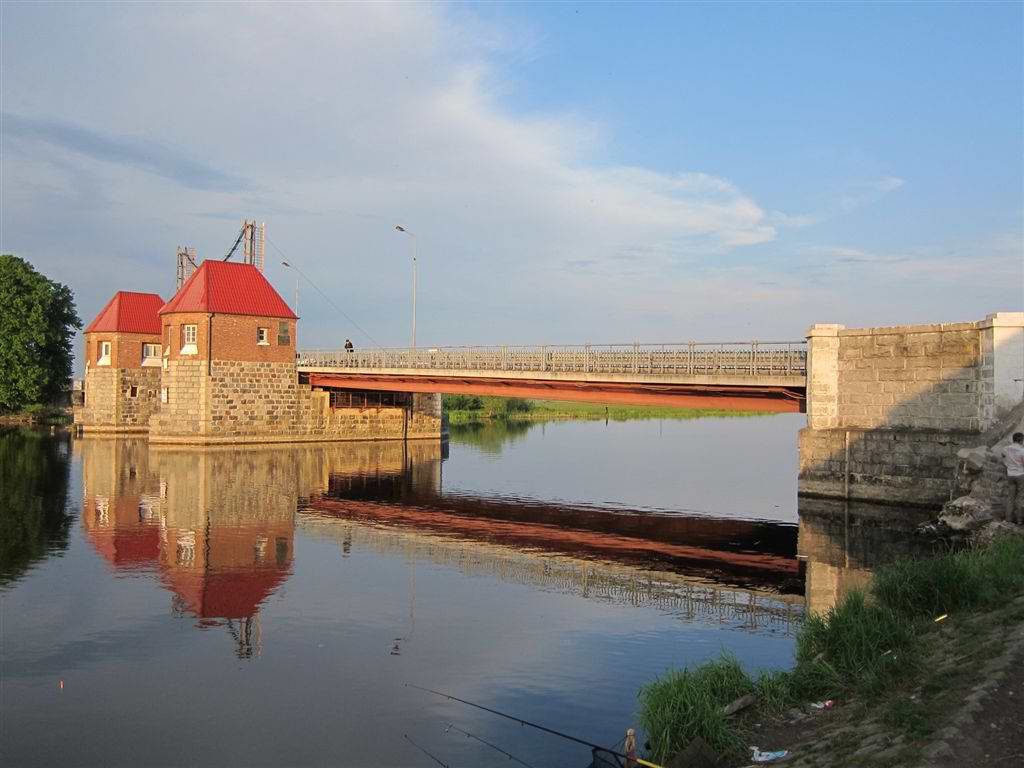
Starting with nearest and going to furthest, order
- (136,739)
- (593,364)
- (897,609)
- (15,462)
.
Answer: (136,739)
(897,609)
(593,364)
(15,462)

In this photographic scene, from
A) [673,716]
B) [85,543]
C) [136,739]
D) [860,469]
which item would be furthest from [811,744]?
[860,469]

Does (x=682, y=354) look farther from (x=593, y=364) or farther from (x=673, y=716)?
(x=673, y=716)

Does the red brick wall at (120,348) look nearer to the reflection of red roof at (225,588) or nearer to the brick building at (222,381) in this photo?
the brick building at (222,381)

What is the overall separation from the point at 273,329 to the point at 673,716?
4780cm

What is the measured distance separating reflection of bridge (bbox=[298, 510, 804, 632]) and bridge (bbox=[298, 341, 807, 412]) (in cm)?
1333

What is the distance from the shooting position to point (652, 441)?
2714 inches

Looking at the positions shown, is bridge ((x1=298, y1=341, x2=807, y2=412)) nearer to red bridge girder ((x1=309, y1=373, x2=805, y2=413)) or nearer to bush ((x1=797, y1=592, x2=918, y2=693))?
red bridge girder ((x1=309, y1=373, x2=805, y2=413))

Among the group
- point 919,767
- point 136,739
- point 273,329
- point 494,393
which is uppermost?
point 273,329

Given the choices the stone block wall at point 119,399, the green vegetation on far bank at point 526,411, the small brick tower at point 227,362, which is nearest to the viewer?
the small brick tower at point 227,362

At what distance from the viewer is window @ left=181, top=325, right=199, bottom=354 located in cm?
5059

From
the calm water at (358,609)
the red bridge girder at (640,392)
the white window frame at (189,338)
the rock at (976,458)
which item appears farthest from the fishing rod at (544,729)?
the white window frame at (189,338)

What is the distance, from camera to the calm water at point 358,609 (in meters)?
10.2

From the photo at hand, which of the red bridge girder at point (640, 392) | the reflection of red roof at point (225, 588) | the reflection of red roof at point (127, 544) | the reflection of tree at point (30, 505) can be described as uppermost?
the red bridge girder at point (640, 392)

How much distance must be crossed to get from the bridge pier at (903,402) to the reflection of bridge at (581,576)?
11680 millimetres
